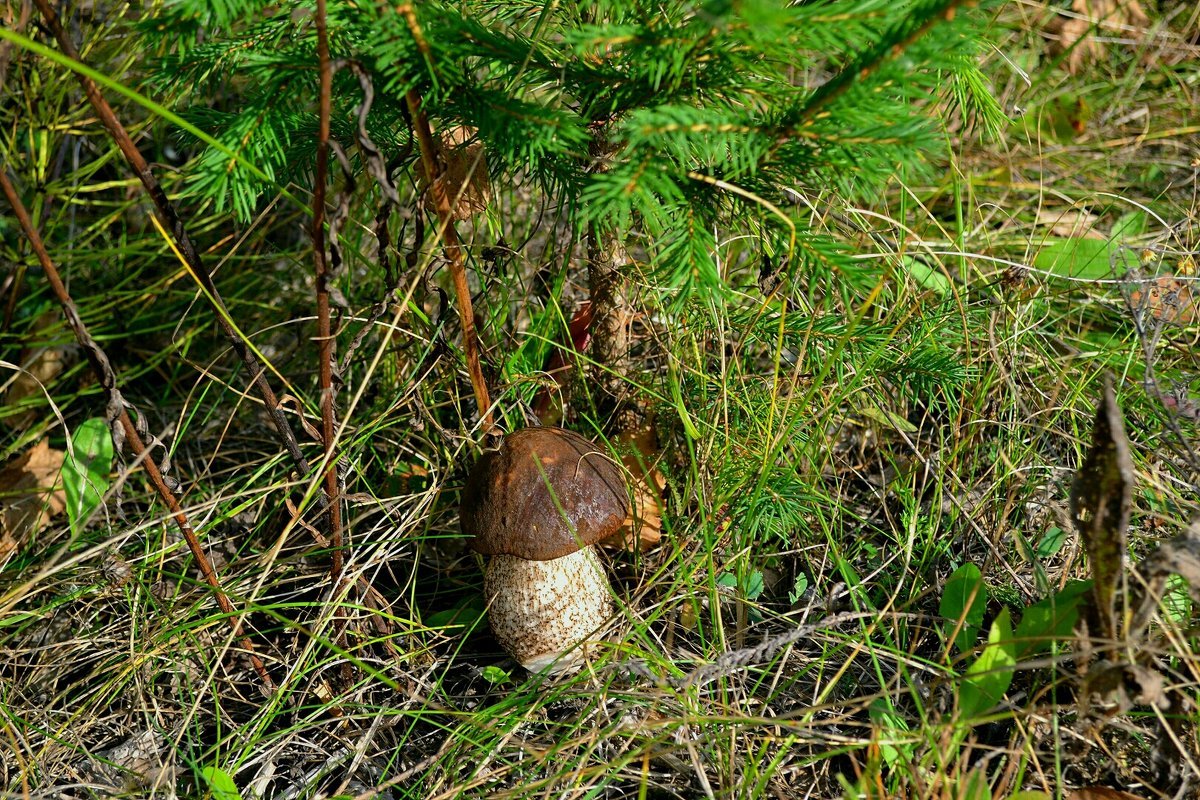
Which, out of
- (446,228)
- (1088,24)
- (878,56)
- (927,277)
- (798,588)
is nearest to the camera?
(878,56)

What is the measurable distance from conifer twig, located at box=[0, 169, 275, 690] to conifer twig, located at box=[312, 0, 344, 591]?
19cm

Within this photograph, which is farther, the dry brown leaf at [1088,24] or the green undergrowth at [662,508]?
the dry brown leaf at [1088,24]

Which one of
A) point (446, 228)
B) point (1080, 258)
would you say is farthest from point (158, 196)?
point (1080, 258)

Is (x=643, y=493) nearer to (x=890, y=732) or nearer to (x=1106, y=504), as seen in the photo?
(x=890, y=732)

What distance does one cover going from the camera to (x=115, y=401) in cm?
122

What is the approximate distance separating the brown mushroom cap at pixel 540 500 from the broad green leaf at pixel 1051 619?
619 millimetres

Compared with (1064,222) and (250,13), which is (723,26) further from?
(1064,222)

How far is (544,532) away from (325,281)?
1.57 ft

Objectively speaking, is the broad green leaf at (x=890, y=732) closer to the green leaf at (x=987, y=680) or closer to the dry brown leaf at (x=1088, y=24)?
the green leaf at (x=987, y=680)

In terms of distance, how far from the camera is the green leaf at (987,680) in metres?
1.24

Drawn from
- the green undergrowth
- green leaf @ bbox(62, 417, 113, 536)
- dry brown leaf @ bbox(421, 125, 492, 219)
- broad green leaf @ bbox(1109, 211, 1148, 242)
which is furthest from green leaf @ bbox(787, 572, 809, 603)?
green leaf @ bbox(62, 417, 113, 536)

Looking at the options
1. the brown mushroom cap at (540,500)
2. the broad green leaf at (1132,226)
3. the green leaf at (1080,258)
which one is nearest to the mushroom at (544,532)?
the brown mushroom cap at (540,500)

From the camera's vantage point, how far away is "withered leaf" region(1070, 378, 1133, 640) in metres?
1.07

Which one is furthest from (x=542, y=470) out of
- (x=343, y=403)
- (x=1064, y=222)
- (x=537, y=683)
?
(x=1064, y=222)
